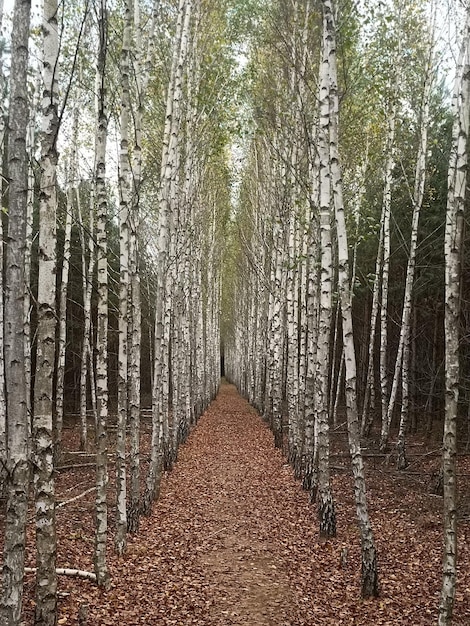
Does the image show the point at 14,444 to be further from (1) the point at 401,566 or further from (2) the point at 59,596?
(1) the point at 401,566

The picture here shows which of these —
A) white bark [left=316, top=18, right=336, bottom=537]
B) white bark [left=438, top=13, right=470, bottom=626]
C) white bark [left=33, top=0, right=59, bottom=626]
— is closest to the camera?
white bark [left=33, top=0, right=59, bottom=626]

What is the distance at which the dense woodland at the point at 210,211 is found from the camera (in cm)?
441

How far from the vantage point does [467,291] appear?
52.9 ft

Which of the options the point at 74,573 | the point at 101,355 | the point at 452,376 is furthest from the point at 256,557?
the point at 452,376

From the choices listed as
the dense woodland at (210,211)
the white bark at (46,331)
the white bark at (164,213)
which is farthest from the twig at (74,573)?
the white bark at (164,213)

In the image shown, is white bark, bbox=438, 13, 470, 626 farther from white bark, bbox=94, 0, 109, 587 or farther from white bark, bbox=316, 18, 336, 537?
white bark, bbox=94, 0, 109, 587

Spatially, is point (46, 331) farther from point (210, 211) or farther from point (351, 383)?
point (210, 211)

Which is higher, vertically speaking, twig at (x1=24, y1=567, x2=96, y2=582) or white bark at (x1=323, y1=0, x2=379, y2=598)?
white bark at (x1=323, y1=0, x2=379, y2=598)

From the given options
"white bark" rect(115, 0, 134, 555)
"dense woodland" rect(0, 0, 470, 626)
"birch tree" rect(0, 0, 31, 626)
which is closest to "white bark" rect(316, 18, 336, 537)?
"dense woodland" rect(0, 0, 470, 626)

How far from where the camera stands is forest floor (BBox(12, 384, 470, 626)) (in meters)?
5.46

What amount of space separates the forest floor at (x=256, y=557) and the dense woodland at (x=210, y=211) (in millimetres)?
382

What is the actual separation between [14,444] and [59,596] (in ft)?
9.48

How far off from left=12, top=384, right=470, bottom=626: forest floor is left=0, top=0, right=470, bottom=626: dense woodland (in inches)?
15.0

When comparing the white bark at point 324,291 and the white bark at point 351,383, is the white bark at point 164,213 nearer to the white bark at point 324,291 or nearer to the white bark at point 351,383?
the white bark at point 324,291
